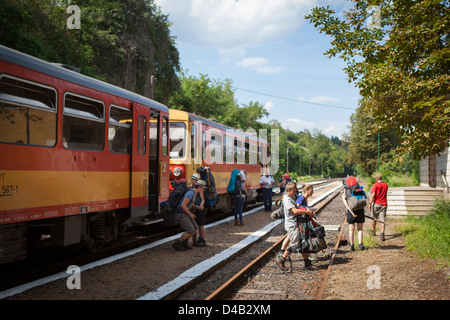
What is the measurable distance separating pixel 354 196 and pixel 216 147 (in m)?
6.65

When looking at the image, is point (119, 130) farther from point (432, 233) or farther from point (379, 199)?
point (432, 233)

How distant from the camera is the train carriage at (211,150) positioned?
12.9 meters

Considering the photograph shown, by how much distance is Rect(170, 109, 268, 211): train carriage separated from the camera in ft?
42.3

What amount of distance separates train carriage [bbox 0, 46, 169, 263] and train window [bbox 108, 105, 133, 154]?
0.07ft

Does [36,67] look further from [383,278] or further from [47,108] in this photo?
[383,278]

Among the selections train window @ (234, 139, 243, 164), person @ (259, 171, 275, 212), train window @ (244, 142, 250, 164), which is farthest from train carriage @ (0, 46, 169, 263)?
train window @ (244, 142, 250, 164)

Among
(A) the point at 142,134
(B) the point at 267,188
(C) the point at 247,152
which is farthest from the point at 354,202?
(C) the point at 247,152

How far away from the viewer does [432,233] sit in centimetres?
1048

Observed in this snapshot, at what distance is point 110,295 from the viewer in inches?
242

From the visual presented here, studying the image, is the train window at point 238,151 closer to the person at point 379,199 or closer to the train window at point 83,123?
the person at point 379,199

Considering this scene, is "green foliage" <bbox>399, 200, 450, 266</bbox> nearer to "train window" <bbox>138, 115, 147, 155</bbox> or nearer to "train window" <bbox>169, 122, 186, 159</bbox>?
"train window" <bbox>138, 115, 147, 155</bbox>
